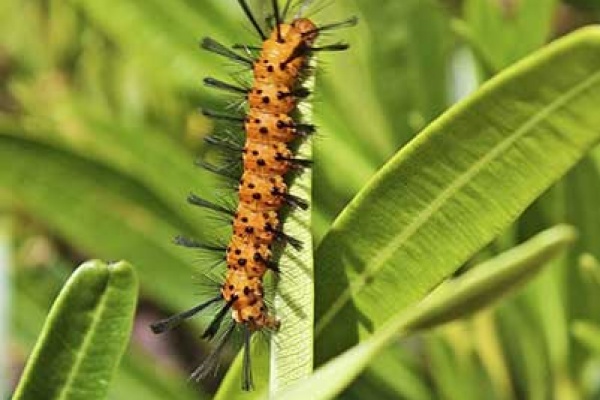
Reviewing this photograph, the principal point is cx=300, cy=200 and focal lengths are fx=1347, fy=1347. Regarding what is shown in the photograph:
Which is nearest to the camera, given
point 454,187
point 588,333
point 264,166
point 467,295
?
point 467,295

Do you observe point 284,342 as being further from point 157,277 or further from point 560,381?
point 157,277

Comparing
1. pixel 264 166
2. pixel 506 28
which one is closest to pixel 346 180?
pixel 506 28

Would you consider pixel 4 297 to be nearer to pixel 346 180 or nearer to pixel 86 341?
pixel 346 180

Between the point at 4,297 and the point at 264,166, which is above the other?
the point at 264,166

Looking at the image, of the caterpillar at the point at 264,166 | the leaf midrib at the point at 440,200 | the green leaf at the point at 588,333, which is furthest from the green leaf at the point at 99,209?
the leaf midrib at the point at 440,200

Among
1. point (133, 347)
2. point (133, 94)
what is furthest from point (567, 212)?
point (133, 94)

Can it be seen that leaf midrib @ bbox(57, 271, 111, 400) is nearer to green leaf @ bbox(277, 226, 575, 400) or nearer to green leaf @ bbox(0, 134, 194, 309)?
green leaf @ bbox(277, 226, 575, 400)

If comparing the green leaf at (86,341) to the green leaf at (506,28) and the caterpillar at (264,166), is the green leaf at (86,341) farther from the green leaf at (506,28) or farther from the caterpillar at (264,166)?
the green leaf at (506,28)
